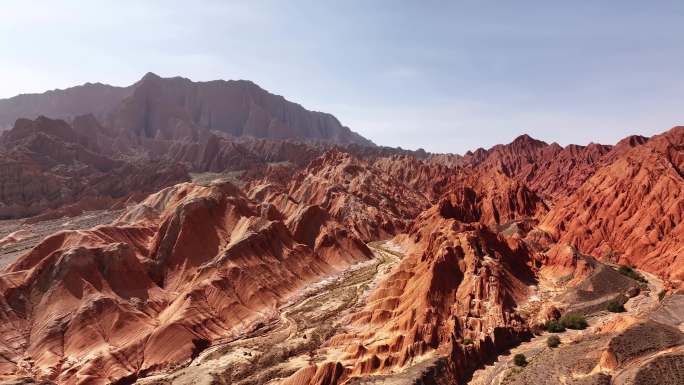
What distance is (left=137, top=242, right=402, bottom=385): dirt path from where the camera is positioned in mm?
56875

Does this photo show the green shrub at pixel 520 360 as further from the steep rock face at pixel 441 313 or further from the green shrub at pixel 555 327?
the green shrub at pixel 555 327

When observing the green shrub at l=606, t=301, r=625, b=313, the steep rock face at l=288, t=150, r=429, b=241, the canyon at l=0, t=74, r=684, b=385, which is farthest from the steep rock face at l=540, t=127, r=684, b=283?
the steep rock face at l=288, t=150, r=429, b=241

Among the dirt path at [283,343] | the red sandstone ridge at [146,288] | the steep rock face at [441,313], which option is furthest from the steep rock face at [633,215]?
the red sandstone ridge at [146,288]

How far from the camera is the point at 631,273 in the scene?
80750 mm

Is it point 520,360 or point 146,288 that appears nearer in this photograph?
point 520,360

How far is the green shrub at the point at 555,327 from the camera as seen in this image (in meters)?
59.3

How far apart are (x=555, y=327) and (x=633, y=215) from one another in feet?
176

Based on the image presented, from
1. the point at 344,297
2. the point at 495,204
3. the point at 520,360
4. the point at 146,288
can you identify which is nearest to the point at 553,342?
the point at 520,360

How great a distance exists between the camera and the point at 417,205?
600ft

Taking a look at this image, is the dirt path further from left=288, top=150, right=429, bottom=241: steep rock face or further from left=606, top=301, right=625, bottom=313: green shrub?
left=288, top=150, right=429, bottom=241: steep rock face

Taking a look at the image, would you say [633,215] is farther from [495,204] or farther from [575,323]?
[575,323]

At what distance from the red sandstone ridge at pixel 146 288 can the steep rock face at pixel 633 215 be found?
164 feet

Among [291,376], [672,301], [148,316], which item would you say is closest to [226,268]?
[148,316]

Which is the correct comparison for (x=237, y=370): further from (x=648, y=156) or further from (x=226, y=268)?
(x=648, y=156)
